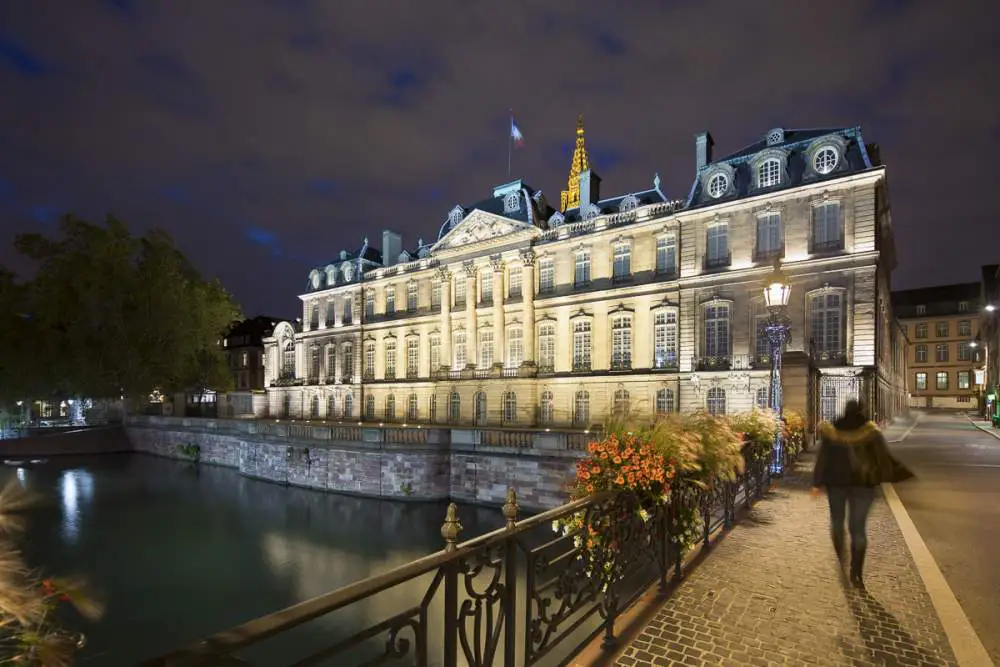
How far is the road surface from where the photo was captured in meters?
5.42

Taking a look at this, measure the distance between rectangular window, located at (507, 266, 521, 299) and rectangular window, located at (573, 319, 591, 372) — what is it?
5000 mm

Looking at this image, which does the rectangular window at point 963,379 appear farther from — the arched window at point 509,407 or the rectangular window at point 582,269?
the arched window at point 509,407

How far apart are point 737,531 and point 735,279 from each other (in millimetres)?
20654

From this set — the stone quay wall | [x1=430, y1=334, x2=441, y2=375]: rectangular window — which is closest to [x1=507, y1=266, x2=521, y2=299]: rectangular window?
[x1=430, y1=334, x2=441, y2=375]: rectangular window

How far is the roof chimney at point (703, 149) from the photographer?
2952 centimetres

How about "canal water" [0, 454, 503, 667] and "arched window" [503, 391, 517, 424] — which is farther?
"arched window" [503, 391, 517, 424]

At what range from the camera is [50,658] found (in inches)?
79.2

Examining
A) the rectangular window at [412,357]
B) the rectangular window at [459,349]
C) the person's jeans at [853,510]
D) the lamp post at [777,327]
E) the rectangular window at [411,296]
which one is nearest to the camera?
the person's jeans at [853,510]

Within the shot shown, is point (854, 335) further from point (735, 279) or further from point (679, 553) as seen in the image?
point (679, 553)

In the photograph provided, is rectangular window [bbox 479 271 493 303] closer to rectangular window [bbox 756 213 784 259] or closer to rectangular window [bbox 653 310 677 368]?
rectangular window [bbox 653 310 677 368]

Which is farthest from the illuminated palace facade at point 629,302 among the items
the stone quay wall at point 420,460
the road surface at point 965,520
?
the road surface at point 965,520

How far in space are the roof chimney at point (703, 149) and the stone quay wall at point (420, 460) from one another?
18796mm

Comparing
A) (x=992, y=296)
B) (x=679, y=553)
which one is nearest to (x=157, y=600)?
(x=679, y=553)

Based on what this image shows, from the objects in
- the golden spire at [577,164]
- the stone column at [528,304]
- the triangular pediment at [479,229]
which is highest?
the golden spire at [577,164]
